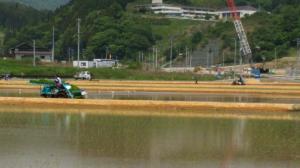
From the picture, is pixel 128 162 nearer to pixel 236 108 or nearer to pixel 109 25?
pixel 236 108

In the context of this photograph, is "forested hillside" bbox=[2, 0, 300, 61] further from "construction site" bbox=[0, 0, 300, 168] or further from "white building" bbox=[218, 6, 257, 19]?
"construction site" bbox=[0, 0, 300, 168]

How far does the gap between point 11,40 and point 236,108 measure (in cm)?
14000

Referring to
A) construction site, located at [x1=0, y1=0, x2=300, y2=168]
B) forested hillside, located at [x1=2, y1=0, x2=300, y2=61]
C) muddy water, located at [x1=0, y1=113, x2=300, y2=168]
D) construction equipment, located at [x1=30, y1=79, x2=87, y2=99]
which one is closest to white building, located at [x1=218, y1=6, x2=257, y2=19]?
forested hillside, located at [x1=2, y1=0, x2=300, y2=61]

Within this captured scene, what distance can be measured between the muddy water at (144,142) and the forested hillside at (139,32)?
332ft

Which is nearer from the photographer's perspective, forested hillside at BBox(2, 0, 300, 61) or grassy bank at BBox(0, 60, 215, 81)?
grassy bank at BBox(0, 60, 215, 81)

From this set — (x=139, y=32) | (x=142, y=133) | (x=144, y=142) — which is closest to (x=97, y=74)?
(x=142, y=133)

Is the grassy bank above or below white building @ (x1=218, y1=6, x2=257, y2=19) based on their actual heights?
below

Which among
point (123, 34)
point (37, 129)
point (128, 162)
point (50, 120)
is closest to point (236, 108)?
point (50, 120)

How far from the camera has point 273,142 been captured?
1888 centimetres

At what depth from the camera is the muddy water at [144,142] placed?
15.2 meters

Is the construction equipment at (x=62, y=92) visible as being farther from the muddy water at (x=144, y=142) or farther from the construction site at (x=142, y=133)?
the muddy water at (x=144, y=142)

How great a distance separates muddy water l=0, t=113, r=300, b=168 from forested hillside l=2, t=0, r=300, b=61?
332 ft

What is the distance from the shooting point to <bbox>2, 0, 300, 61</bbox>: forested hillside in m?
131

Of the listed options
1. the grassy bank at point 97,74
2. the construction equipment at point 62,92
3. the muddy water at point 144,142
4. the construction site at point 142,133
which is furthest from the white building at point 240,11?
the muddy water at point 144,142
